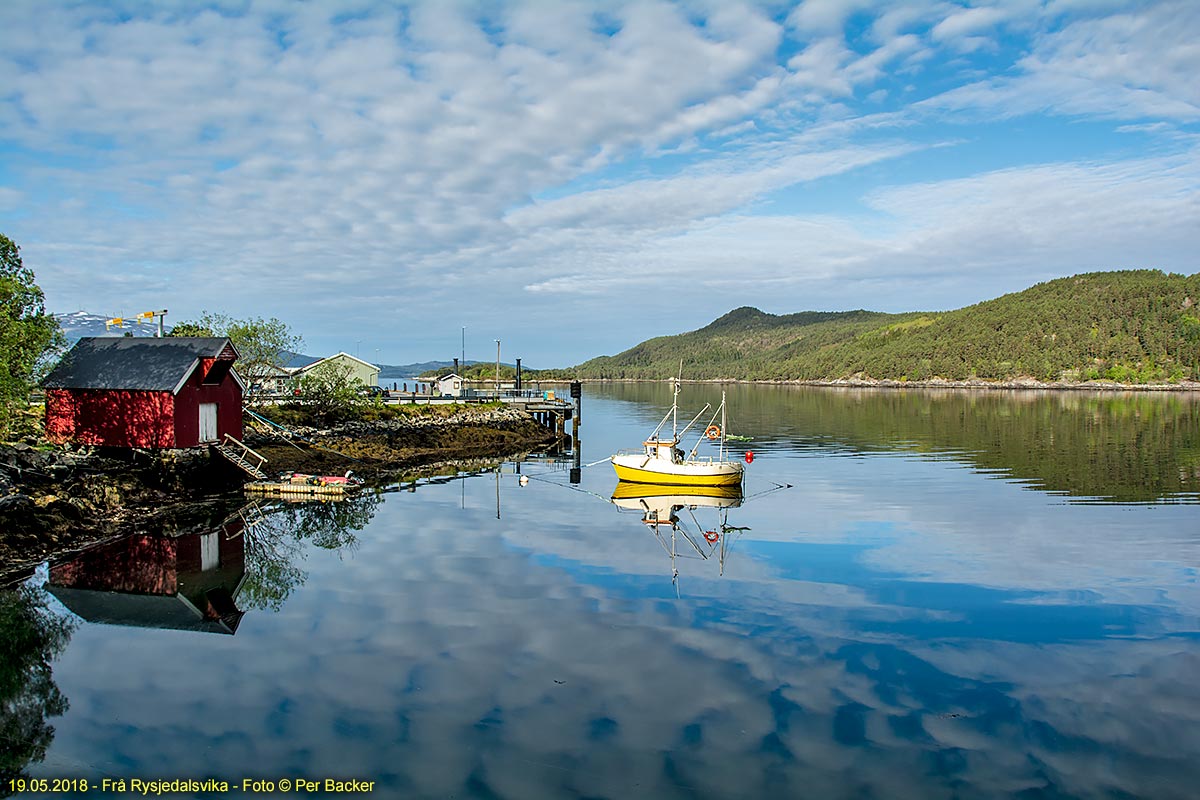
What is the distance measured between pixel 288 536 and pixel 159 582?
24.9 ft

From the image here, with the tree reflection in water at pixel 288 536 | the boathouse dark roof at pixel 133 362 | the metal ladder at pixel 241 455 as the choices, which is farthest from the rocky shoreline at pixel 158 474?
the boathouse dark roof at pixel 133 362

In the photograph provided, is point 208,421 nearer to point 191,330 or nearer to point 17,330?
point 17,330

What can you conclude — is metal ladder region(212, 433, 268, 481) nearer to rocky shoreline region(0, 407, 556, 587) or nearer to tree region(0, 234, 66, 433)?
rocky shoreline region(0, 407, 556, 587)

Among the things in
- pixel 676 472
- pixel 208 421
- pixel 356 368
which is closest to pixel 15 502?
pixel 208 421

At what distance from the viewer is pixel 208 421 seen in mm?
41281

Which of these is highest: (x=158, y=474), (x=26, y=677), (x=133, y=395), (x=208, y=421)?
(x=133, y=395)

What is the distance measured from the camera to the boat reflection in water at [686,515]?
97.5 ft

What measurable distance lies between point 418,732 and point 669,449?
1217 inches

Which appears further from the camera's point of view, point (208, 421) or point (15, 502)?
point (208, 421)

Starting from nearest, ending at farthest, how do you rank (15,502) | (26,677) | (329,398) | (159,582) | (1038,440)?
1. (26,677)
2. (159,582)
3. (15,502)
4. (329,398)
5. (1038,440)

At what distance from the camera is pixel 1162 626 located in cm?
2042

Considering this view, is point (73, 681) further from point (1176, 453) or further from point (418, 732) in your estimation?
point (1176, 453)

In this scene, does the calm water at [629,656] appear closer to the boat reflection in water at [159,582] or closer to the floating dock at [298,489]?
the boat reflection in water at [159,582]

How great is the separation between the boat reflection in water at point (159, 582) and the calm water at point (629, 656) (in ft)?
0.47
